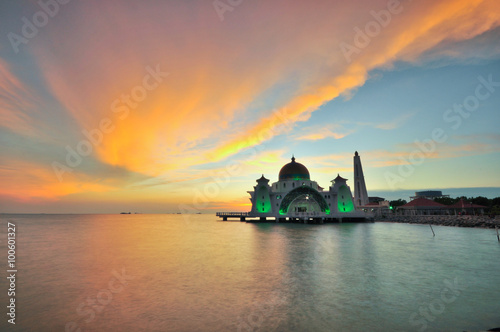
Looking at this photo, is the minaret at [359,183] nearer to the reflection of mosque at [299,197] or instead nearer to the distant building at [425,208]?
the distant building at [425,208]

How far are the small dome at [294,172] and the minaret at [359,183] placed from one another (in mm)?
27083

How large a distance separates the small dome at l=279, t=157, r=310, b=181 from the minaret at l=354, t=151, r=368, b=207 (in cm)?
2708

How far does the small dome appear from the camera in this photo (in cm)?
7494

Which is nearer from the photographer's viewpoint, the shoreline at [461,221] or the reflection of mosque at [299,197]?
the shoreline at [461,221]

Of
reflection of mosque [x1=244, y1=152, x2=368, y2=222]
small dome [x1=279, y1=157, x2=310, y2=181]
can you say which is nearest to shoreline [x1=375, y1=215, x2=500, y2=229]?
reflection of mosque [x1=244, y1=152, x2=368, y2=222]

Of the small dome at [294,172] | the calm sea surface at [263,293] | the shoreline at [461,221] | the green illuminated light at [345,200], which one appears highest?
the small dome at [294,172]

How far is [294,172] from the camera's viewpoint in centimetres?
7538

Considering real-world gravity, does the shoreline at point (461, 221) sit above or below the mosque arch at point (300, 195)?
below

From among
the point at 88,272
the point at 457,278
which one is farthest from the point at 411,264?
the point at 88,272

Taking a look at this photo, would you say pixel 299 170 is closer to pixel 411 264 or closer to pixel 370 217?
pixel 370 217

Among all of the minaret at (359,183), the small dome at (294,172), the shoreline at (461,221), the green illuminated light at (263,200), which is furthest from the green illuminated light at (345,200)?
the minaret at (359,183)

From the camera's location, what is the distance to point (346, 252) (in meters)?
25.6

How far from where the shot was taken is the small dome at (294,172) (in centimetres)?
7494

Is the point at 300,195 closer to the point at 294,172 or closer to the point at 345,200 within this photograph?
the point at 294,172
